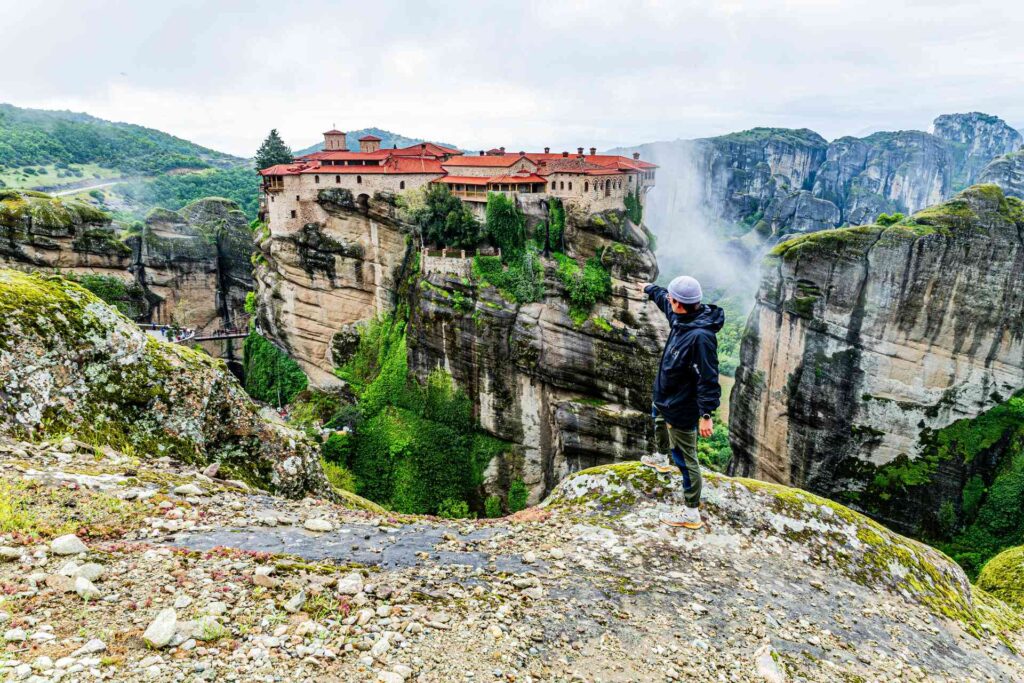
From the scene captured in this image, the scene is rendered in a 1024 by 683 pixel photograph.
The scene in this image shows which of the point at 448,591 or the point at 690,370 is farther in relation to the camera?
the point at 690,370

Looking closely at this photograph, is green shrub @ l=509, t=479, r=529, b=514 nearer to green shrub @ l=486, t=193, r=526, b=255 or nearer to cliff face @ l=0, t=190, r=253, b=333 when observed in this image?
green shrub @ l=486, t=193, r=526, b=255

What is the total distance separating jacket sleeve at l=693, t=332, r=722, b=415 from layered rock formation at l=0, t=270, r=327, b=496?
221 inches

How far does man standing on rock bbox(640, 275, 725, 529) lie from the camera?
628 centimetres

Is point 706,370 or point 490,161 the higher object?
point 490,161

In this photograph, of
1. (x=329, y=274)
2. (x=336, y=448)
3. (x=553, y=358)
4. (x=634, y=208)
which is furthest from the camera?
(x=329, y=274)

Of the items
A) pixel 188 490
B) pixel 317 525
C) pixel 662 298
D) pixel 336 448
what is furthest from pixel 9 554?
pixel 336 448

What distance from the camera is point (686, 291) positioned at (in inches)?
254

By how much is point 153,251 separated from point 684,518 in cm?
4821

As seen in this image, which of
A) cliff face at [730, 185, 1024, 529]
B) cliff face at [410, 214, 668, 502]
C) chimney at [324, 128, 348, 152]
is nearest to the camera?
cliff face at [730, 185, 1024, 529]

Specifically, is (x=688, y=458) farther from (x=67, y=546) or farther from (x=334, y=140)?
(x=334, y=140)

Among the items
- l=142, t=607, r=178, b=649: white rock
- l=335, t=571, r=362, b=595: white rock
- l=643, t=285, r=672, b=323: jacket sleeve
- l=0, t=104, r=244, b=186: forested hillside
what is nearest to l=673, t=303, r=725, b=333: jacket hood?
l=643, t=285, r=672, b=323: jacket sleeve

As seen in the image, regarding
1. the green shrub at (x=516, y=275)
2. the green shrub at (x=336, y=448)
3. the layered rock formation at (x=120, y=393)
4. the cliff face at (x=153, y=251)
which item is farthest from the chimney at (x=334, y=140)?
the layered rock formation at (x=120, y=393)

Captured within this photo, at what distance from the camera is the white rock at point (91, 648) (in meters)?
3.40

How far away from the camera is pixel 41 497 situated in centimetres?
486
